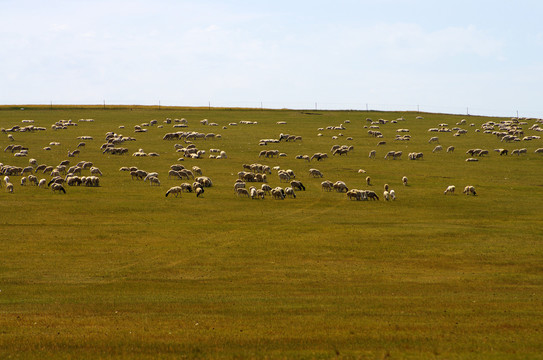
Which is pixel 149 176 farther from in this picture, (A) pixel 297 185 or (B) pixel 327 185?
(B) pixel 327 185

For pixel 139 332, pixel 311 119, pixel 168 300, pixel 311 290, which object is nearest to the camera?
pixel 139 332

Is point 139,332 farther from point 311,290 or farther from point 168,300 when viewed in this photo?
point 311,290

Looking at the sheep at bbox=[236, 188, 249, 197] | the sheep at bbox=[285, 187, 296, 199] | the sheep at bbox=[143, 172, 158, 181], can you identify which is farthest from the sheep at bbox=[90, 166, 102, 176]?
the sheep at bbox=[285, 187, 296, 199]

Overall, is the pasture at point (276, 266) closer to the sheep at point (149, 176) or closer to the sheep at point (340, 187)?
the sheep at point (149, 176)

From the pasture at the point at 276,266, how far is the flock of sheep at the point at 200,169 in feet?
3.48

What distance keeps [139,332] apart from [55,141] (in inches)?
2904

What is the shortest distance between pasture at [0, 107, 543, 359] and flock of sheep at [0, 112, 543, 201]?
1060mm

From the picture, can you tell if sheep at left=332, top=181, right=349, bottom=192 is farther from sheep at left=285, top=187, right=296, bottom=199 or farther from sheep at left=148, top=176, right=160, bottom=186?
sheep at left=148, top=176, right=160, bottom=186

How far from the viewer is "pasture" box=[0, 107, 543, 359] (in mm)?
19047

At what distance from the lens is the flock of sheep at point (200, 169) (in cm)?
5506

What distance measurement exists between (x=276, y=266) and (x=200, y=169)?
3378 centimetres

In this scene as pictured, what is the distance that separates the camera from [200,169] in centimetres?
6475

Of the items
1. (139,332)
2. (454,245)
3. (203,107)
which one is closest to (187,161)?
(454,245)

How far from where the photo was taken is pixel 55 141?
290ft
